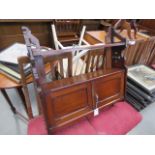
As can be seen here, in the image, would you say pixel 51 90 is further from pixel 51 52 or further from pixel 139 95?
pixel 139 95

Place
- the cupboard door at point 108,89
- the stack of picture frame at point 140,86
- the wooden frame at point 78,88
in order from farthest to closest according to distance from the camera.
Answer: the stack of picture frame at point 140,86 → the cupboard door at point 108,89 → the wooden frame at point 78,88

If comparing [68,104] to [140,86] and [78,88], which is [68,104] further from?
[140,86]

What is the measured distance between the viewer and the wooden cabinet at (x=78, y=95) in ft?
2.37

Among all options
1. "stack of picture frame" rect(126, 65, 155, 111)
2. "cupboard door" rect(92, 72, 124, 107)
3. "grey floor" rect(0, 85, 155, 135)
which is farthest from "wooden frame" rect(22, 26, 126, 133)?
"grey floor" rect(0, 85, 155, 135)

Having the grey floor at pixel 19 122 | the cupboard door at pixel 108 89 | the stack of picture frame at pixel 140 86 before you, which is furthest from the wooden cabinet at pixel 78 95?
the grey floor at pixel 19 122

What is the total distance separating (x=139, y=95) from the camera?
1435 millimetres

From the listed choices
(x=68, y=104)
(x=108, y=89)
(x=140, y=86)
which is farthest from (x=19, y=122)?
(x=140, y=86)

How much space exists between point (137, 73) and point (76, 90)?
94 cm

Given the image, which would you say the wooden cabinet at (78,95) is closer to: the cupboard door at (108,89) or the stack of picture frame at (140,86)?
the cupboard door at (108,89)

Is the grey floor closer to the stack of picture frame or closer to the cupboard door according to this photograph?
the stack of picture frame

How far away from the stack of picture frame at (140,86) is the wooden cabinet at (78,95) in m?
0.53

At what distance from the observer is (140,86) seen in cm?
138

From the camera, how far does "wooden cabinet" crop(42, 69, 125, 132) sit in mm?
722
